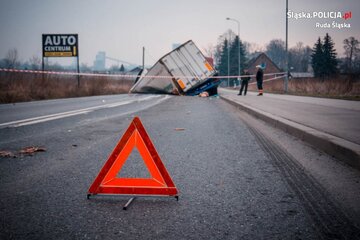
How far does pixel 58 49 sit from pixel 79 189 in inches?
1096

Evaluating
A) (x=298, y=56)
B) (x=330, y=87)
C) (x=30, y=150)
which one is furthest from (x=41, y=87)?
(x=298, y=56)

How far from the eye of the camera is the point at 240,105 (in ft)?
39.1

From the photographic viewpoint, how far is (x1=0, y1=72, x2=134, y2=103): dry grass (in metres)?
15.5

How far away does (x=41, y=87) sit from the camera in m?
18.1

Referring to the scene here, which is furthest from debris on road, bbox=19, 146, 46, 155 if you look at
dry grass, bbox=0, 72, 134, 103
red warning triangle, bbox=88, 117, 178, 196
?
dry grass, bbox=0, 72, 134, 103

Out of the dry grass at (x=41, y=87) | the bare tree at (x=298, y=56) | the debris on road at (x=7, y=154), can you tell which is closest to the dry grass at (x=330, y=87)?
the debris on road at (x=7, y=154)

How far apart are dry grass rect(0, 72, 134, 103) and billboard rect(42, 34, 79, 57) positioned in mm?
3107

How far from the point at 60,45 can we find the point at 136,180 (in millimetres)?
28220

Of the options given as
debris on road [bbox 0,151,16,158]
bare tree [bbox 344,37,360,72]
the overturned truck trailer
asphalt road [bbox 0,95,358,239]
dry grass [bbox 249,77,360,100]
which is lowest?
asphalt road [bbox 0,95,358,239]

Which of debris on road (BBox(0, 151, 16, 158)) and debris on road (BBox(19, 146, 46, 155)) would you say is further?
debris on road (BBox(19, 146, 46, 155))

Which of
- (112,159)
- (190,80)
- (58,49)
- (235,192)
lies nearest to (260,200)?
(235,192)

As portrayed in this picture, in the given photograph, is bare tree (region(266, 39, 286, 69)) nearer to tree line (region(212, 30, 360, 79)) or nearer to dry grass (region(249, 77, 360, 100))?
tree line (region(212, 30, 360, 79))

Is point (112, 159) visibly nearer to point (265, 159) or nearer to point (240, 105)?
point (265, 159)

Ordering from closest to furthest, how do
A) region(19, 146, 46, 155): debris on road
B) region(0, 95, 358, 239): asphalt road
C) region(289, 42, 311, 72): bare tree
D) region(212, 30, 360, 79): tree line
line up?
region(0, 95, 358, 239): asphalt road, region(19, 146, 46, 155): debris on road, region(212, 30, 360, 79): tree line, region(289, 42, 311, 72): bare tree
